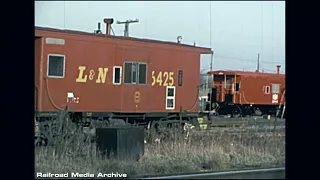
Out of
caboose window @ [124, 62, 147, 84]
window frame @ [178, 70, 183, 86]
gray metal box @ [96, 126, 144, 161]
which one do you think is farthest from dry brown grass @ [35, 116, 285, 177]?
window frame @ [178, 70, 183, 86]

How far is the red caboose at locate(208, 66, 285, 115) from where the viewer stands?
113ft

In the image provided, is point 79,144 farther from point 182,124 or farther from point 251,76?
point 251,76

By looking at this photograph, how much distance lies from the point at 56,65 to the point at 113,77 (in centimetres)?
203

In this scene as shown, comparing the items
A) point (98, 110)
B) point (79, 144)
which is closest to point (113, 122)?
point (98, 110)

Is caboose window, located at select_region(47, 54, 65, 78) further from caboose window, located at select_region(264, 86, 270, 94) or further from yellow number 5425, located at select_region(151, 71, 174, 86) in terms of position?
caboose window, located at select_region(264, 86, 270, 94)

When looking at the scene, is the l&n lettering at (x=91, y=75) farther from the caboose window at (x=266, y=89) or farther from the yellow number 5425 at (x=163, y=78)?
the caboose window at (x=266, y=89)

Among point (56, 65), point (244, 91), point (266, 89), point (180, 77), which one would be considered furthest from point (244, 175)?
point (266, 89)

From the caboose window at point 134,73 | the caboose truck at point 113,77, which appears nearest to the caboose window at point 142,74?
the caboose truck at point 113,77

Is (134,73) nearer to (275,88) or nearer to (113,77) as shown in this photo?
(113,77)

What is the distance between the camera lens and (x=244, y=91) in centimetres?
3444

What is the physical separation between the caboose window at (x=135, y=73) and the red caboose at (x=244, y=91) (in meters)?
15.8

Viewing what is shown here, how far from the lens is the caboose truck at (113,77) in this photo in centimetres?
1602
